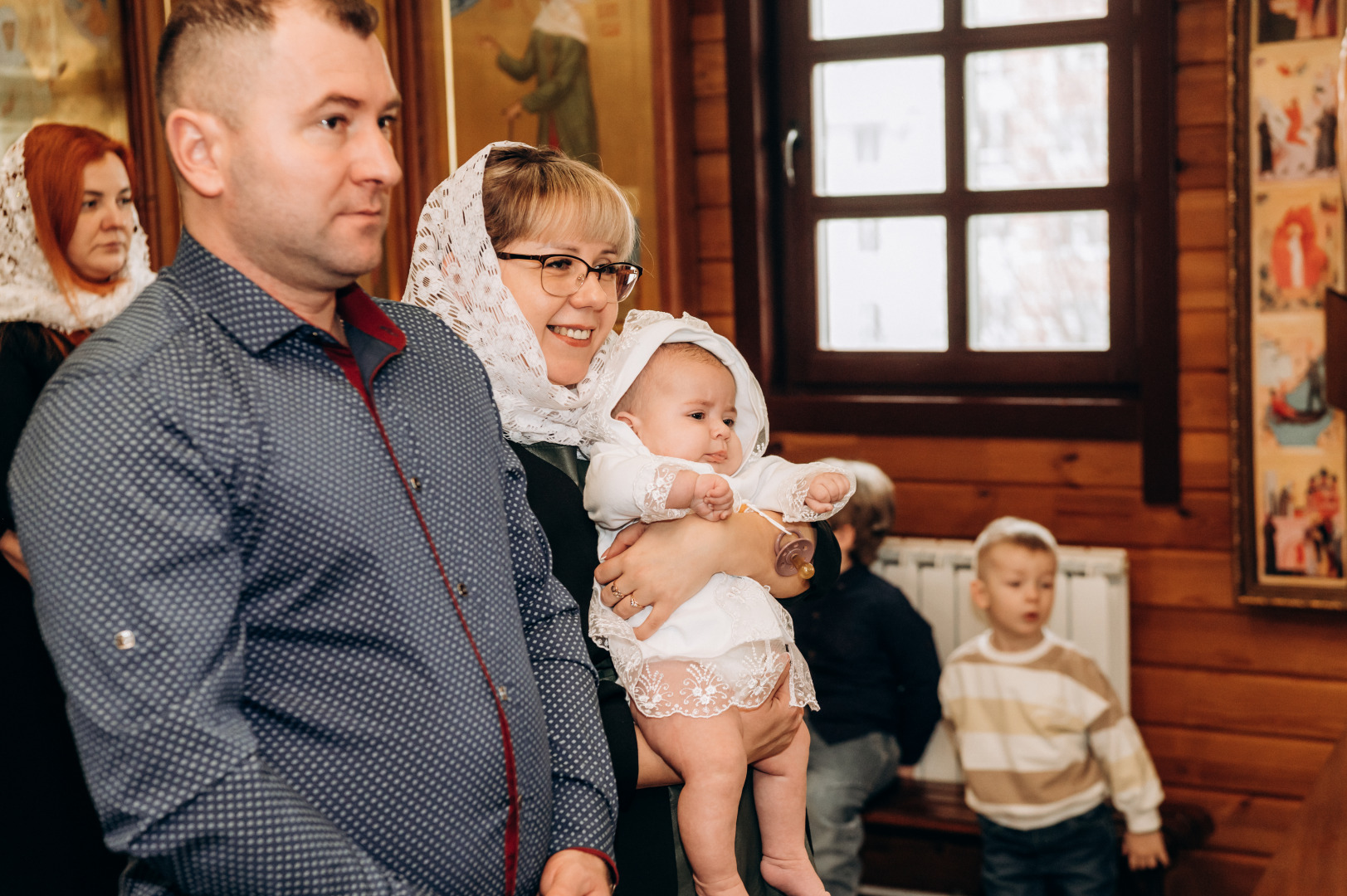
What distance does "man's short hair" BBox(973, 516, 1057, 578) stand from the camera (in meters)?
3.09

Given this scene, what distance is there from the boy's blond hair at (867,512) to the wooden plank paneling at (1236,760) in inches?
39.1

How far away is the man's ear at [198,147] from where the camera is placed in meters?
1.09

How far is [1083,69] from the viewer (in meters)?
3.51

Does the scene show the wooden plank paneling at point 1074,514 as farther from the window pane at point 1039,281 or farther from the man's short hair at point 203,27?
the man's short hair at point 203,27

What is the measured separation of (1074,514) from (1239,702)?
26.8 inches

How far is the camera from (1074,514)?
3.54 m

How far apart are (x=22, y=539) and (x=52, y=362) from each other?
4.69 ft

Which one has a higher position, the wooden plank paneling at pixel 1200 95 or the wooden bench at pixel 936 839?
the wooden plank paneling at pixel 1200 95

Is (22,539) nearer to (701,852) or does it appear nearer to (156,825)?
(156,825)

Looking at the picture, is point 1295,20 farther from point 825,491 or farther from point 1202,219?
point 825,491

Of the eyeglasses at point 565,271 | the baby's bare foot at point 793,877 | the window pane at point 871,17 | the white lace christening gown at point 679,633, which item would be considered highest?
the window pane at point 871,17

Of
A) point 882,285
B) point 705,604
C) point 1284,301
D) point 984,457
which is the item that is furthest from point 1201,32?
point 705,604

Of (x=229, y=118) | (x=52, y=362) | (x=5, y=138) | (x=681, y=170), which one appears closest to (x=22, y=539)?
(x=229, y=118)

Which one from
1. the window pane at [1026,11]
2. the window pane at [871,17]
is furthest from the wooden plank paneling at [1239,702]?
the window pane at [871,17]
